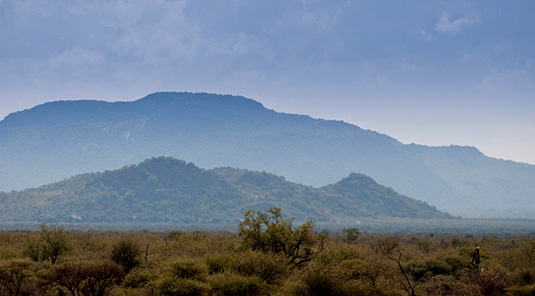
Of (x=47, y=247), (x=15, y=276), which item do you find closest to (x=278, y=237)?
(x=15, y=276)

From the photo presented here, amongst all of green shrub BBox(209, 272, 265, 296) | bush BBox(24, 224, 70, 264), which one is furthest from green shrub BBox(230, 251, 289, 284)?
bush BBox(24, 224, 70, 264)

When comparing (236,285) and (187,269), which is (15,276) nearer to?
(187,269)

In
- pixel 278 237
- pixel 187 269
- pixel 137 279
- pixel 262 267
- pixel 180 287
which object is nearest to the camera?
pixel 180 287

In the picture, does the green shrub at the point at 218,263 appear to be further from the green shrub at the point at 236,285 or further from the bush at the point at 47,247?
the bush at the point at 47,247

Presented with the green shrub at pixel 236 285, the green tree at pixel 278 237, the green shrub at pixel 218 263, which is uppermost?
the green tree at pixel 278 237

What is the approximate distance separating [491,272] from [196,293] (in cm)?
1783

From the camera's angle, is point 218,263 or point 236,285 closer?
point 236,285

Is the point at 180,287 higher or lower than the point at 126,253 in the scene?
lower

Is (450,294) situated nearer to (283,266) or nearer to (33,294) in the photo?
(283,266)

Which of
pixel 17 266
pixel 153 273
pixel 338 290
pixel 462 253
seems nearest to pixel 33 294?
pixel 17 266

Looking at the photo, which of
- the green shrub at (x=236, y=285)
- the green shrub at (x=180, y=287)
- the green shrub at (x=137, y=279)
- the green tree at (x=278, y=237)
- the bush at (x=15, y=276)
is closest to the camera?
the green shrub at (x=236, y=285)

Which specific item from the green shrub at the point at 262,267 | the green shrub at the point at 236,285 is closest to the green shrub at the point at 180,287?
the green shrub at the point at 236,285

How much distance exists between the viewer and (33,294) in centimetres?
4125

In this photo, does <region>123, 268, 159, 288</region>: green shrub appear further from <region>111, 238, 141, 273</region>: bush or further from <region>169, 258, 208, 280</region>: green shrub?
<region>111, 238, 141, 273</region>: bush
